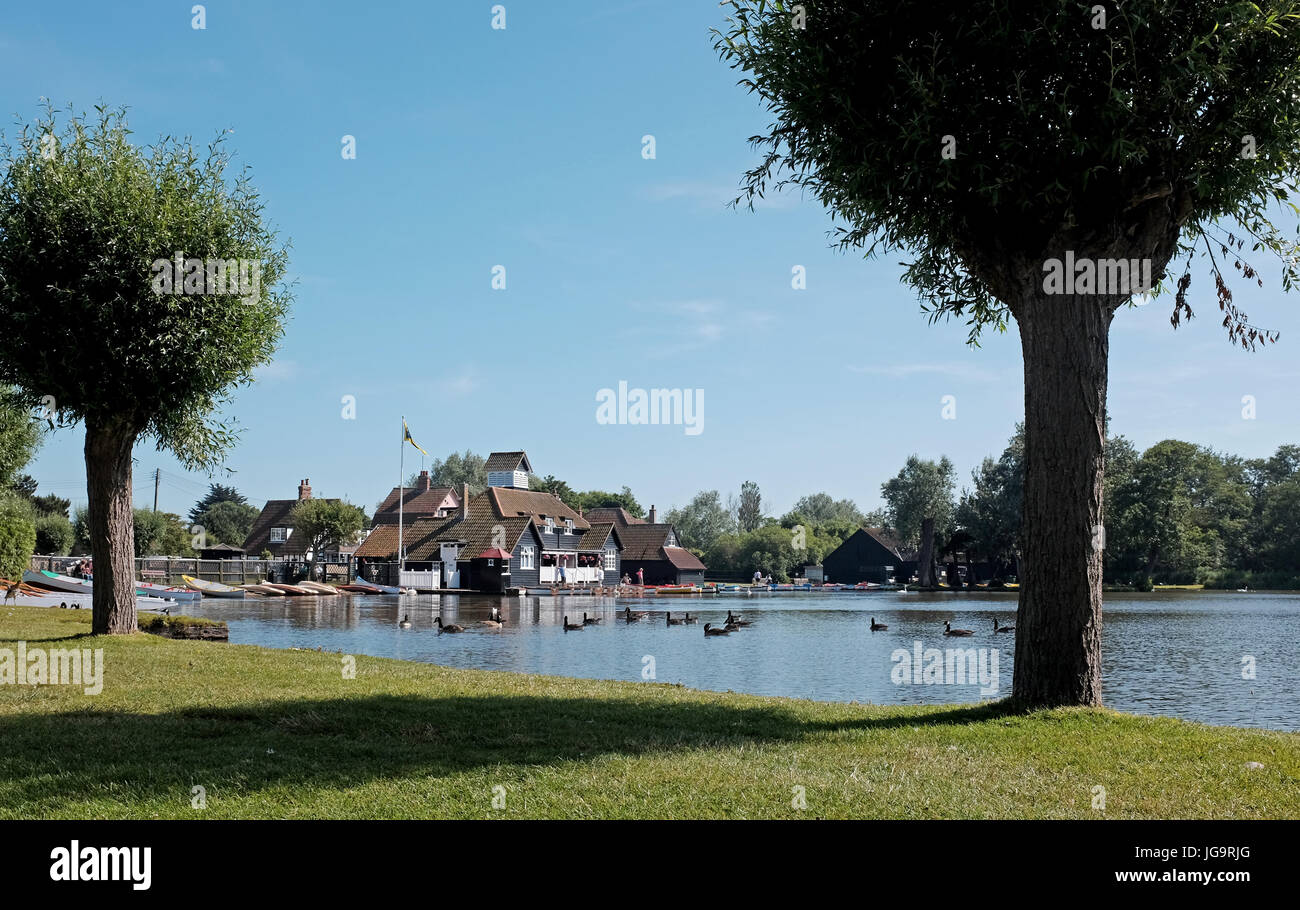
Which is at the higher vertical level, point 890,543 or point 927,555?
point 890,543

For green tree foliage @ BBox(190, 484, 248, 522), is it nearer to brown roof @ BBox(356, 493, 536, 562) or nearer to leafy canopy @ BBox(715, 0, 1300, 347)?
brown roof @ BBox(356, 493, 536, 562)

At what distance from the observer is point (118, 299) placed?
1900cm

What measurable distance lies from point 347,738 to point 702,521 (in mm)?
151943

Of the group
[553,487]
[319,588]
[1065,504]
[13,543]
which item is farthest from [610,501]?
[1065,504]

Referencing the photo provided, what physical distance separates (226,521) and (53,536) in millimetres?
61187

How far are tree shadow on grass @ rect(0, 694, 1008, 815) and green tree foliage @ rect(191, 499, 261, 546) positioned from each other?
379 feet

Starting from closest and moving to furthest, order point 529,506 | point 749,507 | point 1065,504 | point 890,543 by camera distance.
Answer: point 1065,504, point 529,506, point 890,543, point 749,507

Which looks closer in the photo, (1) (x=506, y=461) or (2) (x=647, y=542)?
(1) (x=506, y=461)

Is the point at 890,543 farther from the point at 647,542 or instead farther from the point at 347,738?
the point at 347,738

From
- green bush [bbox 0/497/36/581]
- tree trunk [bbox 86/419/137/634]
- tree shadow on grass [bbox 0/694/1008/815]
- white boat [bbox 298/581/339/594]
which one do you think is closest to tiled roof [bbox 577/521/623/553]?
white boat [bbox 298/581/339/594]

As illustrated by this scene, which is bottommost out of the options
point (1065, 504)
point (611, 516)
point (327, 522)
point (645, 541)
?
point (645, 541)

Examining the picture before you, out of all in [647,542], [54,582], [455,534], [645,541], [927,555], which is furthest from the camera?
[927,555]
